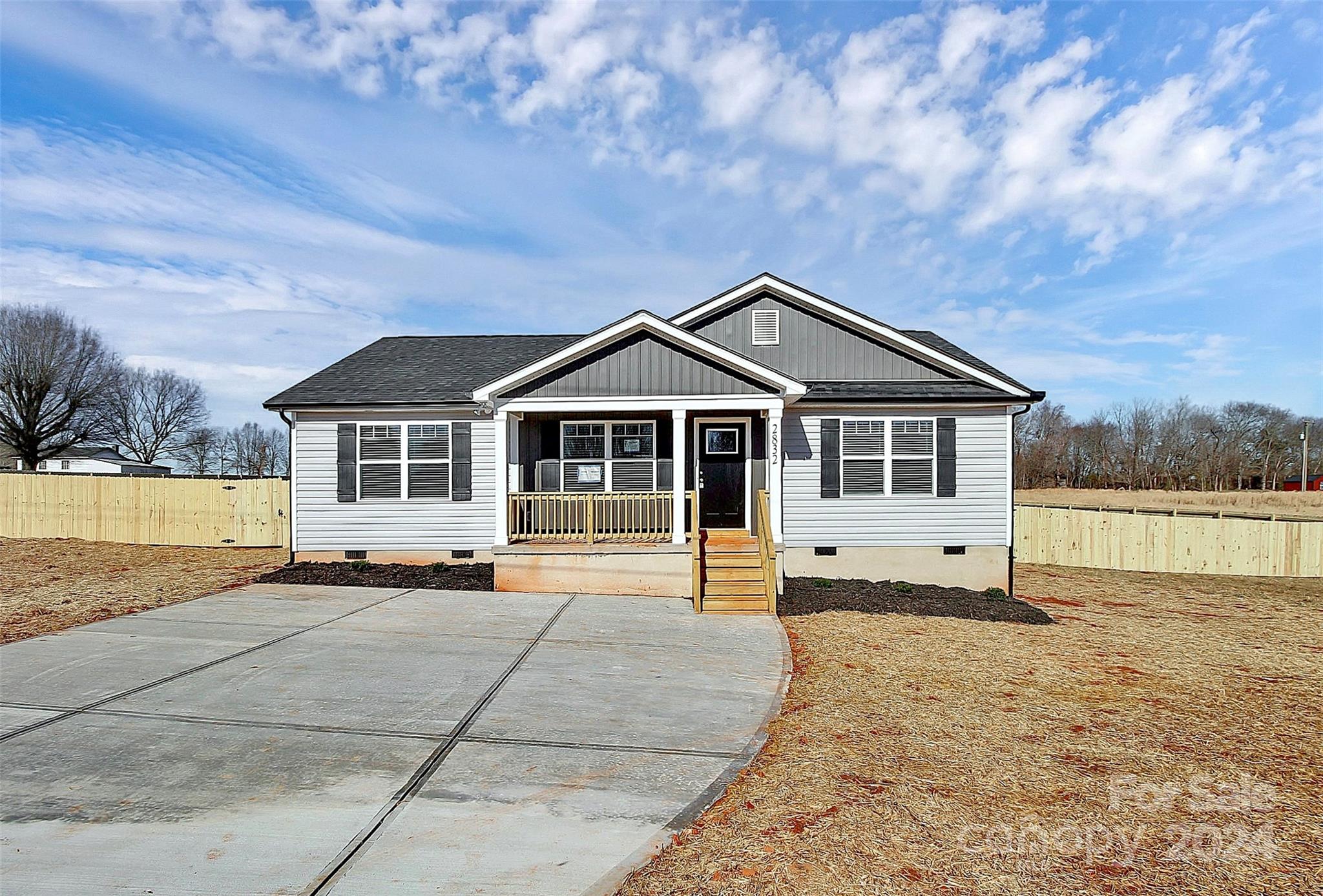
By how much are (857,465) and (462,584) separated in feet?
23.7

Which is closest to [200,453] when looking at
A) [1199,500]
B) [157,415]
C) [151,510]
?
[157,415]

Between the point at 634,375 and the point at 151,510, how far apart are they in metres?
14.0

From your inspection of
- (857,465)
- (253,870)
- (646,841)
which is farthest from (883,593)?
(253,870)

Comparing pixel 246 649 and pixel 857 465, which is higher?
pixel 857 465

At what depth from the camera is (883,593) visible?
472 inches

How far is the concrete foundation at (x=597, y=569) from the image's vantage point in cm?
1131

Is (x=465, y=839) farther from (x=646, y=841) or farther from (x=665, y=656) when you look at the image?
(x=665, y=656)

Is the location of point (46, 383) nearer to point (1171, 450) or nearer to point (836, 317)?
point (836, 317)

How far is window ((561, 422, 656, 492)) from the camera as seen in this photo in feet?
43.2

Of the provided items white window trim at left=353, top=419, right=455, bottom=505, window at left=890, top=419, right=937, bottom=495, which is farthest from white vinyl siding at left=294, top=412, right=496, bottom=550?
window at left=890, top=419, right=937, bottom=495

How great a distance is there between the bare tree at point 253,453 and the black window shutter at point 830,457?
56467 mm

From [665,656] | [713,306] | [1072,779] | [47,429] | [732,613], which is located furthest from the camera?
[47,429]

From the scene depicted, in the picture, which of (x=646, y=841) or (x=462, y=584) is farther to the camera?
(x=462, y=584)

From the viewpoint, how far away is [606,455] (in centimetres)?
1342
